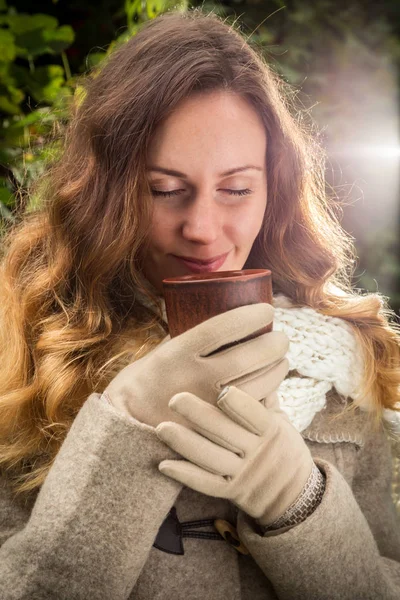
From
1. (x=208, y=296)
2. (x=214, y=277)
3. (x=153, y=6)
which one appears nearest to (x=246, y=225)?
(x=214, y=277)

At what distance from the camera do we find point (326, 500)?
1.07 meters

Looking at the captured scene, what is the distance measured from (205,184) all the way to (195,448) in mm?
528

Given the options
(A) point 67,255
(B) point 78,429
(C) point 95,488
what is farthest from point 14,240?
(C) point 95,488

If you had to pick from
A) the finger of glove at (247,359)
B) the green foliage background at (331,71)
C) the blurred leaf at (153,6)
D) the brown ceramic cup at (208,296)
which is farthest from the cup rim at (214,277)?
the blurred leaf at (153,6)

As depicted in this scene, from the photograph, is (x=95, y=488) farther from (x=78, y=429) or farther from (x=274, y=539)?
(x=274, y=539)

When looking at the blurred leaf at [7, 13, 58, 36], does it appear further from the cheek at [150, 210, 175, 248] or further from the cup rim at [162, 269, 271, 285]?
the cup rim at [162, 269, 271, 285]

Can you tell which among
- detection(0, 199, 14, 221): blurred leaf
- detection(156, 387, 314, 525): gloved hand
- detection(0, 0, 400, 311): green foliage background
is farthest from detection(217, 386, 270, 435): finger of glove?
detection(0, 0, 400, 311): green foliage background

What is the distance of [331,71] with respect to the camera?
281cm

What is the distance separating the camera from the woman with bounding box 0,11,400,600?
1005 millimetres

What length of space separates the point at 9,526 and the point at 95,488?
0.36 metres

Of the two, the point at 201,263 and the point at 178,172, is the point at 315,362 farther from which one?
the point at 178,172

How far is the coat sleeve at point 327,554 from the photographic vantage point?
3.45 feet

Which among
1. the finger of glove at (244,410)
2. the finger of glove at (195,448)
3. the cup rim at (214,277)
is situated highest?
the cup rim at (214,277)

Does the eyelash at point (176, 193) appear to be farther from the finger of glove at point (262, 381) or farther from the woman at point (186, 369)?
the finger of glove at point (262, 381)
